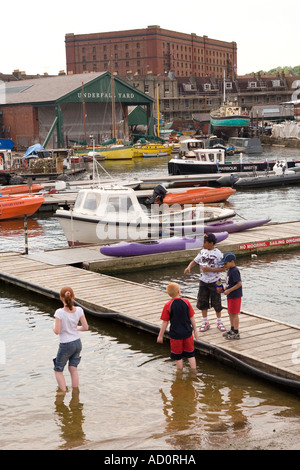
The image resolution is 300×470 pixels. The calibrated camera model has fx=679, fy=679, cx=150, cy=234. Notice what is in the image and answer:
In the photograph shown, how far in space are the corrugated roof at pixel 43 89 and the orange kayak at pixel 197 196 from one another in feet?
172

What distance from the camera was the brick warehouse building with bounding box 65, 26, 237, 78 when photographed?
13412 cm

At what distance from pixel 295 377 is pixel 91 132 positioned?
279ft

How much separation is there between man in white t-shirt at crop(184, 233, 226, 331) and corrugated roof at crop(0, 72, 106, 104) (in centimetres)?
7407

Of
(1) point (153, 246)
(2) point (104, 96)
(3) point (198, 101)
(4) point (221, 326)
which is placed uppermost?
(3) point (198, 101)

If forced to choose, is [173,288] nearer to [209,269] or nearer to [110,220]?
[209,269]

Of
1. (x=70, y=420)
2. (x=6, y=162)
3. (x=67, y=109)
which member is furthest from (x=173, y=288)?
(x=67, y=109)

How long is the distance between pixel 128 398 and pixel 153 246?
10.8m

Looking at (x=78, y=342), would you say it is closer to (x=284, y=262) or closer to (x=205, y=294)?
(x=205, y=294)

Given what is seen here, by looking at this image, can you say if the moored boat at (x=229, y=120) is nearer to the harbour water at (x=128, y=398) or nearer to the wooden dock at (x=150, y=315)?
the wooden dock at (x=150, y=315)

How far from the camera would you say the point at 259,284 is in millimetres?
18781

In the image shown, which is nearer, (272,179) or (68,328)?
(68,328)

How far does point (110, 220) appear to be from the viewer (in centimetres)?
2188

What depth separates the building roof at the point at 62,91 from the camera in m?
84.9
